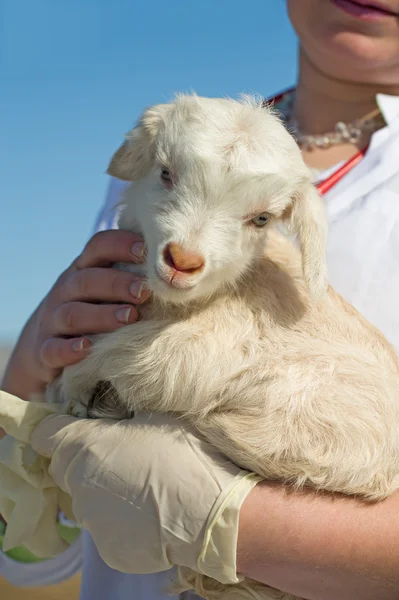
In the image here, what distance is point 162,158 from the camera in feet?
4.45

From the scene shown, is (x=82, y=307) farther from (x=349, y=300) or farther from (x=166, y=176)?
(x=349, y=300)

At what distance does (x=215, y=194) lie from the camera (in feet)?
4.14

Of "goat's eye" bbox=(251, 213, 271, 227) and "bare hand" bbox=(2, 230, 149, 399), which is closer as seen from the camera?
"goat's eye" bbox=(251, 213, 271, 227)

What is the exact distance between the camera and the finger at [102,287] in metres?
1.52

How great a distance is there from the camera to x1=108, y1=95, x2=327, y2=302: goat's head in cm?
124

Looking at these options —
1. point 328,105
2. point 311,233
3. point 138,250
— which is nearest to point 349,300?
point 311,233

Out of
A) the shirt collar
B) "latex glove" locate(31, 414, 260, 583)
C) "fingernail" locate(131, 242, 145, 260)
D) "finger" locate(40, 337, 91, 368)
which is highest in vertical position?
the shirt collar

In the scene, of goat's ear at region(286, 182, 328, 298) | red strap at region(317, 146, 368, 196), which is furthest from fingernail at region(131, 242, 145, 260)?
red strap at region(317, 146, 368, 196)

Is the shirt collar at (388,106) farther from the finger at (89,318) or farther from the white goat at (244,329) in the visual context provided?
the finger at (89,318)

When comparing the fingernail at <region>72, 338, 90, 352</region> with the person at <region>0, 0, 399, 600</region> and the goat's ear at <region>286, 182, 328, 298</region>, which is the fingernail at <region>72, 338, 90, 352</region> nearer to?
the person at <region>0, 0, 399, 600</region>

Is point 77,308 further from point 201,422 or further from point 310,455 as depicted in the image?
point 310,455

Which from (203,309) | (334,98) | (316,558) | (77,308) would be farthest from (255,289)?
(334,98)

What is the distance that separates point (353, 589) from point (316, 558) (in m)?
0.09

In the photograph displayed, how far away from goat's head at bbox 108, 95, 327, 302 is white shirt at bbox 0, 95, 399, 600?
31cm
